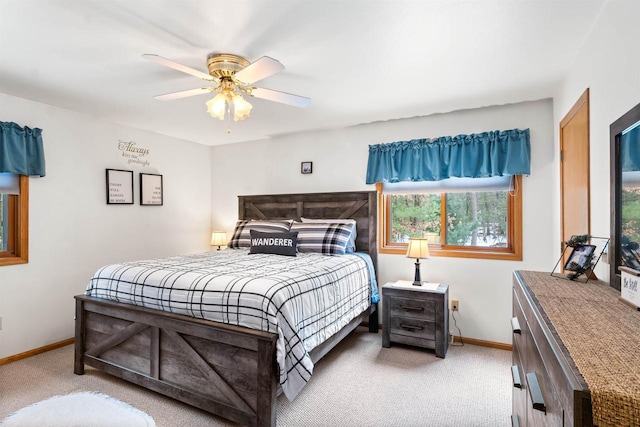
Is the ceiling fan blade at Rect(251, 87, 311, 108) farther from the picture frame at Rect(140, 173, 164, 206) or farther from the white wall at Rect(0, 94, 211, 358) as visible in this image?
the picture frame at Rect(140, 173, 164, 206)

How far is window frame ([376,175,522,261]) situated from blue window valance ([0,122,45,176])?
333 cm

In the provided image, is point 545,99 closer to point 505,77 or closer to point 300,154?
point 505,77

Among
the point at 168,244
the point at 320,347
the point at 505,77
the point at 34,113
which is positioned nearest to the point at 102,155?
the point at 34,113

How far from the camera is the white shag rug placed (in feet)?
4.11

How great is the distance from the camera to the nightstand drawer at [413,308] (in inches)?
121

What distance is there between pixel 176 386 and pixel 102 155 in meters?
2.71

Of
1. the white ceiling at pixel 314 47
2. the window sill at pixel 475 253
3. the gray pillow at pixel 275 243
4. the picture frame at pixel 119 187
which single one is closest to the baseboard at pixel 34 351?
the picture frame at pixel 119 187

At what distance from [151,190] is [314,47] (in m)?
A: 2.98

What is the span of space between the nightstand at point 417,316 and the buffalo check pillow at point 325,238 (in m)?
0.63

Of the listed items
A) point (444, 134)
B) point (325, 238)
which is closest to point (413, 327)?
point (325, 238)

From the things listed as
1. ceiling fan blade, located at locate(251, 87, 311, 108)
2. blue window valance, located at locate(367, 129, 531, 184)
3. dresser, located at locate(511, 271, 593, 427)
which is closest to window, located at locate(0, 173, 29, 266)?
ceiling fan blade, located at locate(251, 87, 311, 108)

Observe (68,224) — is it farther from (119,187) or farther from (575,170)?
(575,170)

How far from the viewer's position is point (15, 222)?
3.05 m

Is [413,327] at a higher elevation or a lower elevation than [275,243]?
lower
